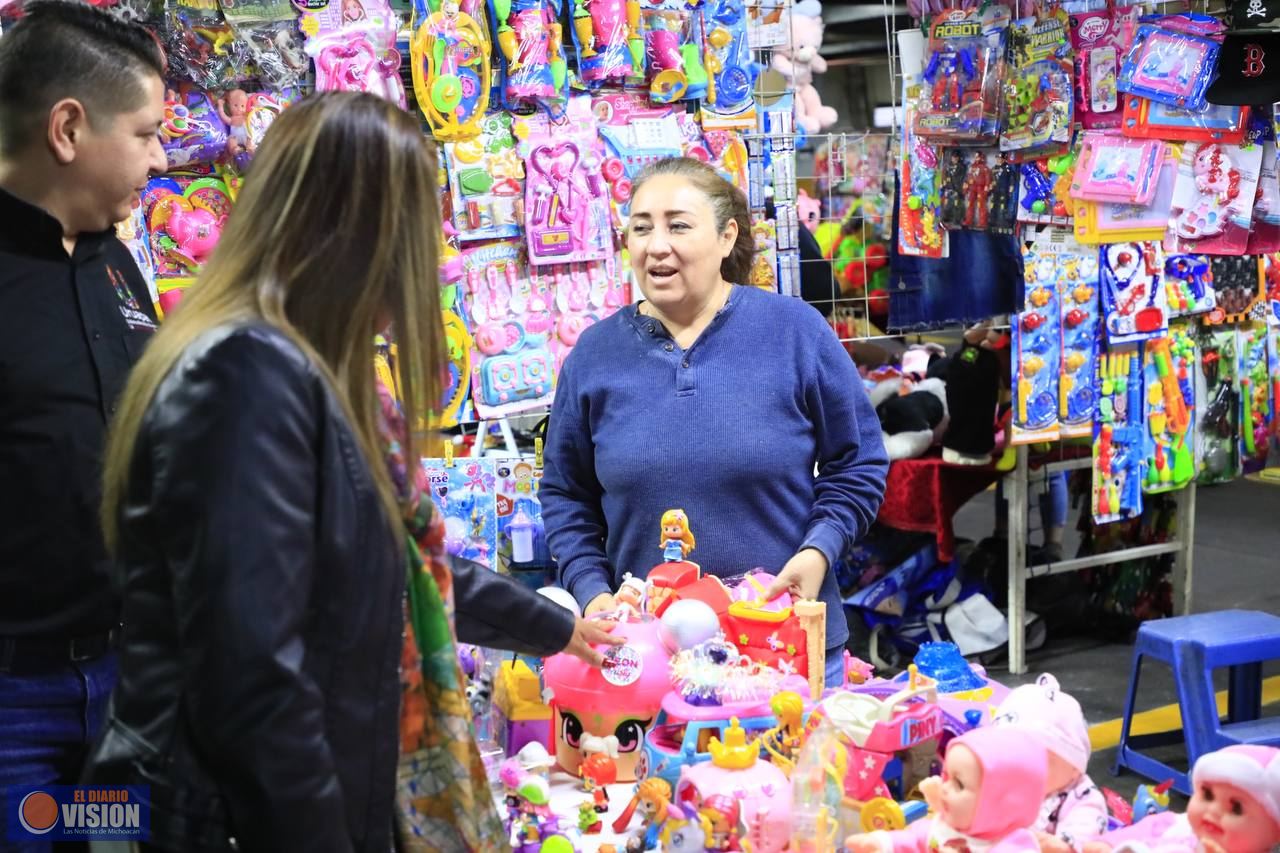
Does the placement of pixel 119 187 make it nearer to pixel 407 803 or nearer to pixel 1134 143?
pixel 407 803

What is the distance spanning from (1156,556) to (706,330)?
11.2 feet

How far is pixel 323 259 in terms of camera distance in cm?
130

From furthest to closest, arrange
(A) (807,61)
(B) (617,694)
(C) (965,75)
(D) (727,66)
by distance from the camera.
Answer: (A) (807,61)
(C) (965,75)
(D) (727,66)
(B) (617,694)

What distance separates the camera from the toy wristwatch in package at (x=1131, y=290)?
14.6 ft

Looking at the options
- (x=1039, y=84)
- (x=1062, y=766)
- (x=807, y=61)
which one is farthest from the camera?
(x=807, y=61)

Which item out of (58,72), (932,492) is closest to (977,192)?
(932,492)

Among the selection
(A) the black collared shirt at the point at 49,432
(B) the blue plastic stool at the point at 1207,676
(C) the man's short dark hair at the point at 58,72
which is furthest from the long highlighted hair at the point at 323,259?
(B) the blue plastic stool at the point at 1207,676

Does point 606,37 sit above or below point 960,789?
above

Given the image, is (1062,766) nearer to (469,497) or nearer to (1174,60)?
(469,497)

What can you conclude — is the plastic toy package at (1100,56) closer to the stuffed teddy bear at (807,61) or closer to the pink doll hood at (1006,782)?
the stuffed teddy bear at (807,61)

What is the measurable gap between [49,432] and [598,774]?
88 centimetres

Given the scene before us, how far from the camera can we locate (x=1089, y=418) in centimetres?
455

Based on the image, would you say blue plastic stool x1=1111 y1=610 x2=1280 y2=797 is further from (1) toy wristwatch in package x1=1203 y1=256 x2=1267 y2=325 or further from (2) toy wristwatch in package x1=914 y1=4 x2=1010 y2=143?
(2) toy wristwatch in package x1=914 y1=4 x2=1010 y2=143

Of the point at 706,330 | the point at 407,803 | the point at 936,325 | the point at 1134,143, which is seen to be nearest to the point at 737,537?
the point at 706,330
